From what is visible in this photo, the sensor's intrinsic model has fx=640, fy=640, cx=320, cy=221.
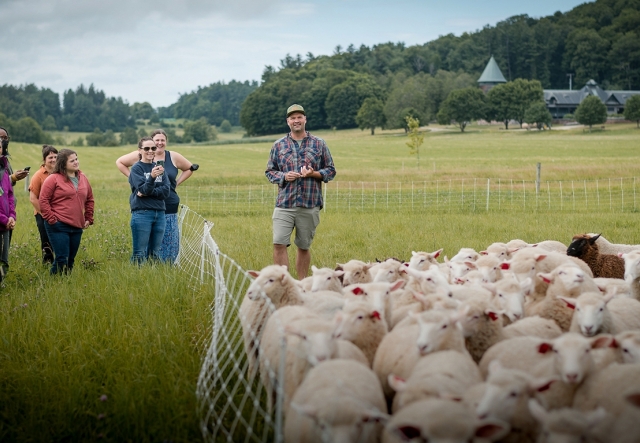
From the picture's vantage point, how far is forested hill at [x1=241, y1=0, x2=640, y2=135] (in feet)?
315

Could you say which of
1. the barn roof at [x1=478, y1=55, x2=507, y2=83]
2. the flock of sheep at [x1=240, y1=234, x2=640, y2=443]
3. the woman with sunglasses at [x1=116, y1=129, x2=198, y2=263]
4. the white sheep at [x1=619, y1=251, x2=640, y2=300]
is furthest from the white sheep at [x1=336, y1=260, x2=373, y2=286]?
the barn roof at [x1=478, y1=55, x2=507, y2=83]

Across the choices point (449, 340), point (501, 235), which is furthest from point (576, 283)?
point (501, 235)

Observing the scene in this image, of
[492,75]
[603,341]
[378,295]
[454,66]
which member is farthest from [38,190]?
[454,66]

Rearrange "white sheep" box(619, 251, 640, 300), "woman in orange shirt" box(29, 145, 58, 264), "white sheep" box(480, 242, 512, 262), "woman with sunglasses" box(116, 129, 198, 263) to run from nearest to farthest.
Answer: "white sheep" box(619, 251, 640, 300) < "white sheep" box(480, 242, 512, 262) < "woman with sunglasses" box(116, 129, 198, 263) < "woman in orange shirt" box(29, 145, 58, 264)

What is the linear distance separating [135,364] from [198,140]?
320 feet

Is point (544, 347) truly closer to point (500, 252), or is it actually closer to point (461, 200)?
point (500, 252)

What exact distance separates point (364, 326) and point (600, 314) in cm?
184

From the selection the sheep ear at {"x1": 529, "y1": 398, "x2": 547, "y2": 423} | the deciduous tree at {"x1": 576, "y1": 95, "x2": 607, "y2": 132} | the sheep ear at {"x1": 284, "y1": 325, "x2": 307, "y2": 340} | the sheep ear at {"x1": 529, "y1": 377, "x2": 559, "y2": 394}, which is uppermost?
the deciduous tree at {"x1": 576, "y1": 95, "x2": 607, "y2": 132}

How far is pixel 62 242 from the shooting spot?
8.94m

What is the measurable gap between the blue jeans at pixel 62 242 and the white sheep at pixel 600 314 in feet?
21.7

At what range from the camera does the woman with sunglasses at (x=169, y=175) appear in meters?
9.42

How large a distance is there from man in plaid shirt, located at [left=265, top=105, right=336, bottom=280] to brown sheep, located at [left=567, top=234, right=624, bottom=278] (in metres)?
3.47

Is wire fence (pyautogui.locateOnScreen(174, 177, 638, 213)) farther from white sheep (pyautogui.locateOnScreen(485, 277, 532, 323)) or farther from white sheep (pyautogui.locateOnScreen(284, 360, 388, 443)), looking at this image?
white sheep (pyautogui.locateOnScreen(284, 360, 388, 443))

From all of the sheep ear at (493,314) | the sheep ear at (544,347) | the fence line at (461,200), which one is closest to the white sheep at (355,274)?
the sheep ear at (493,314)
